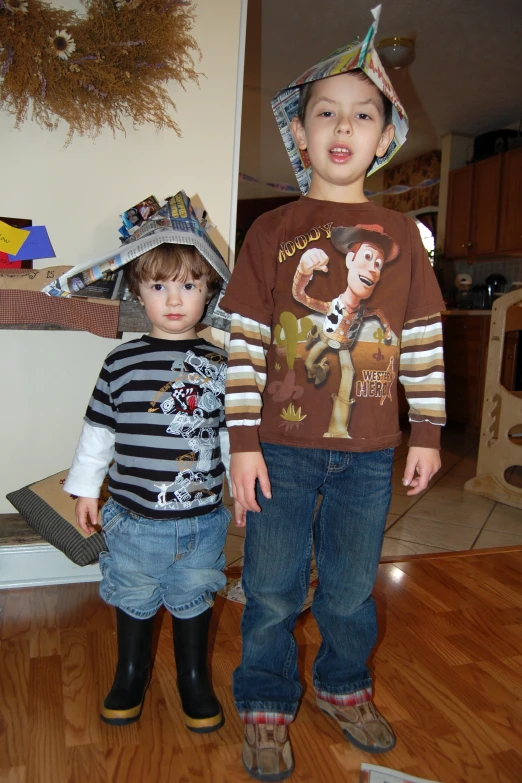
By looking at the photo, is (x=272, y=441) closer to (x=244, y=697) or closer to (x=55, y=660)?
(x=244, y=697)

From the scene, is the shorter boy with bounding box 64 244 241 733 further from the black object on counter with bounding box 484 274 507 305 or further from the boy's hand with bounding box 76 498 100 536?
the black object on counter with bounding box 484 274 507 305

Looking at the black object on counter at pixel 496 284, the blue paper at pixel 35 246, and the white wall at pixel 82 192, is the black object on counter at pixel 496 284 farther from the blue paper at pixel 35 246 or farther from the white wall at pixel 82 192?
the blue paper at pixel 35 246

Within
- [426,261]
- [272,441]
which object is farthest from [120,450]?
[426,261]

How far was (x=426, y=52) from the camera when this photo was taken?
3793 mm

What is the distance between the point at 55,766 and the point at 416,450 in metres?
0.78

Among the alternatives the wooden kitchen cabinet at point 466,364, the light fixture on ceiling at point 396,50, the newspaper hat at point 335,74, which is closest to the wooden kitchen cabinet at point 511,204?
the wooden kitchen cabinet at point 466,364

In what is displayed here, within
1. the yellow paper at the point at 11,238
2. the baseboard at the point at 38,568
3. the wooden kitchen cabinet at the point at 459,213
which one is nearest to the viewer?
the yellow paper at the point at 11,238

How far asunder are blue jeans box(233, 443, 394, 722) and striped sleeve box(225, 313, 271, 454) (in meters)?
0.06

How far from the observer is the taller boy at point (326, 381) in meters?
0.95

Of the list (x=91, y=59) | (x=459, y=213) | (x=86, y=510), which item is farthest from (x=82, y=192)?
(x=459, y=213)

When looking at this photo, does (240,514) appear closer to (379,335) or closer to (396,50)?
(379,335)

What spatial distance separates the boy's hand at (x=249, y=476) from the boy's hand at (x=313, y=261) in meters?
0.30

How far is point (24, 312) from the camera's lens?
1392 millimetres

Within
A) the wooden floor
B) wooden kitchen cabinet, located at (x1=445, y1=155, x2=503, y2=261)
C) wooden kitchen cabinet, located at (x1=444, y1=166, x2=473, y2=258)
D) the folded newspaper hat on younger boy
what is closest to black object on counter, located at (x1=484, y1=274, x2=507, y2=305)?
wooden kitchen cabinet, located at (x1=445, y1=155, x2=503, y2=261)
